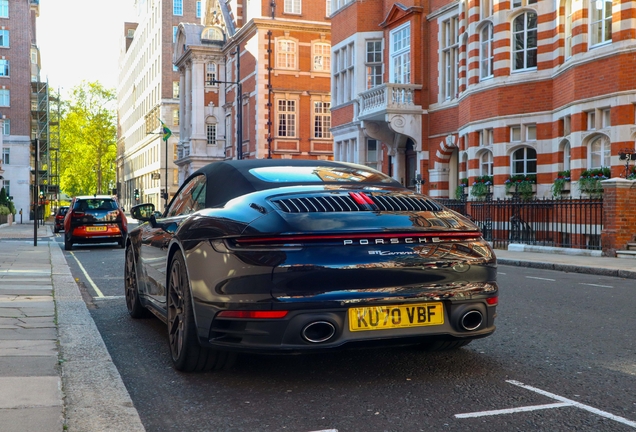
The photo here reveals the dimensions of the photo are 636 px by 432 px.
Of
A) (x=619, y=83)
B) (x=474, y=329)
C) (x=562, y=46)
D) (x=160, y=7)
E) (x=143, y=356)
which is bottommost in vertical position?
(x=143, y=356)

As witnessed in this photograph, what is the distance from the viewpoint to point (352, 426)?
3.99 m

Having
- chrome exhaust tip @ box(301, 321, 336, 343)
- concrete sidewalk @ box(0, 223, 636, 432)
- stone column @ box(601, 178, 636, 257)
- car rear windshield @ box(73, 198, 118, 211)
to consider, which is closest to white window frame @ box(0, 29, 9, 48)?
car rear windshield @ box(73, 198, 118, 211)

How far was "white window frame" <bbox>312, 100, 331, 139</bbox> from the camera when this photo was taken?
55781 mm

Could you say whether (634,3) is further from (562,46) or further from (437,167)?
(437,167)

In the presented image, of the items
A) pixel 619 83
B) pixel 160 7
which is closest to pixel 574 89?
pixel 619 83

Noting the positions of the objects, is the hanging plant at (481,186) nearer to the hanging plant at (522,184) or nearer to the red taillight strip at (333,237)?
the hanging plant at (522,184)

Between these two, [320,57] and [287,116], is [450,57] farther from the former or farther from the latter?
[320,57]

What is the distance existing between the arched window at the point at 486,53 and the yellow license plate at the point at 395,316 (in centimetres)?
2058

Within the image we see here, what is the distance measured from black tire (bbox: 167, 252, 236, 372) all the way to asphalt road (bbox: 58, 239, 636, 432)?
8cm

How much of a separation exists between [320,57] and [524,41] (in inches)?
1340

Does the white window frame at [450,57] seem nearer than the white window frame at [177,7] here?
Yes

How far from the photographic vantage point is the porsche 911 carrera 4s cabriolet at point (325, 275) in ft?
15.0

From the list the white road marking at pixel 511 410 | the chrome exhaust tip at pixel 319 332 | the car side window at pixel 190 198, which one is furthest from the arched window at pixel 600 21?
the chrome exhaust tip at pixel 319 332

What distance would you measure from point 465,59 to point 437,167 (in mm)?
4496
